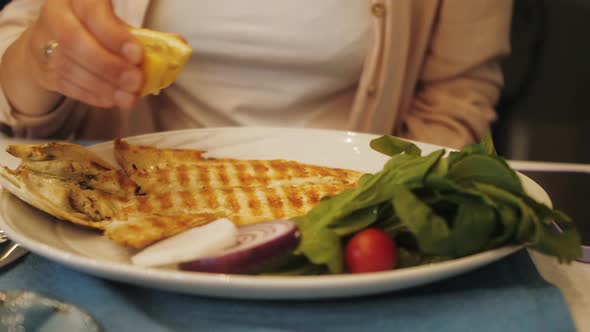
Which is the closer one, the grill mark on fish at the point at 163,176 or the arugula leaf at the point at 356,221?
the arugula leaf at the point at 356,221

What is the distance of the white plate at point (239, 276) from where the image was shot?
0.66 meters

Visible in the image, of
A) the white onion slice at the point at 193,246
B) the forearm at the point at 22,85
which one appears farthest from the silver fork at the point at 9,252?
the forearm at the point at 22,85

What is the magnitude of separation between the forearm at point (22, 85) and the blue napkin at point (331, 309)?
2.31ft

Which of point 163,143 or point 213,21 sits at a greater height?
point 213,21

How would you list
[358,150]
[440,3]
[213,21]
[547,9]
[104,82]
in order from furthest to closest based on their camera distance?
[547,9] < [440,3] < [213,21] < [358,150] < [104,82]

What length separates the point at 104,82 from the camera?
1.01 meters

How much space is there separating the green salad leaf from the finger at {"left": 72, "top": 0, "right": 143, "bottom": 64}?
0.41 meters

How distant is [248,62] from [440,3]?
26.7 inches

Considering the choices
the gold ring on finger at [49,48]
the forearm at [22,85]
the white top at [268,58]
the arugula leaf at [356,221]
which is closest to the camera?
the arugula leaf at [356,221]

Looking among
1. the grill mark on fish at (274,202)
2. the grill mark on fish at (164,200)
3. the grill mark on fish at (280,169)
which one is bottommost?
the grill mark on fish at (280,169)

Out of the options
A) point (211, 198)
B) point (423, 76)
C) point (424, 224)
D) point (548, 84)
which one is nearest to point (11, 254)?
point (211, 198)

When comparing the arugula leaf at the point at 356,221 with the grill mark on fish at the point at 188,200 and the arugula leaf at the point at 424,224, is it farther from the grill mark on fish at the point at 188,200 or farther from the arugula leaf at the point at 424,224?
the grill mark on fish at the point at 188,200

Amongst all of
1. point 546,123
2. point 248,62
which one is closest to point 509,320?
point 248,62

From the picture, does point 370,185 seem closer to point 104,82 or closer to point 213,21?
point 104,82
